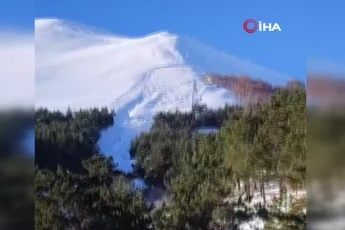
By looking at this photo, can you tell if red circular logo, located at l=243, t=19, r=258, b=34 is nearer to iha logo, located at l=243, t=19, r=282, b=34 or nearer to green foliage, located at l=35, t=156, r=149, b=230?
iha logo, located at l=243, t=19, r=282, b=34

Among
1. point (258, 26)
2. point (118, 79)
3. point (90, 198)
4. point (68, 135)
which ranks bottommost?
point (90, 198)

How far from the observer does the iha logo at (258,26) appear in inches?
112

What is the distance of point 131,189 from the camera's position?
116 inches

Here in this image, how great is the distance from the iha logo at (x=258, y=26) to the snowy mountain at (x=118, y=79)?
306mm

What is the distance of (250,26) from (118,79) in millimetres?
700

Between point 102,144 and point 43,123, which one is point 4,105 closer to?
point 43,123

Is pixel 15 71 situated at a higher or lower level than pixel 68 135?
higher

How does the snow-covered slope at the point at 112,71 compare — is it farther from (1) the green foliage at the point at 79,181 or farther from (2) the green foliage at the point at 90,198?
(2) the green foliage at the point at 90,198

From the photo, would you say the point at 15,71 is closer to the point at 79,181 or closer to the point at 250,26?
the point at 79,181

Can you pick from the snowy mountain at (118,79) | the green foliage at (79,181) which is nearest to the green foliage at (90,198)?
the green foliage at (79,181)

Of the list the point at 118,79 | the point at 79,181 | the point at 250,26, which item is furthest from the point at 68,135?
the point at 250,26

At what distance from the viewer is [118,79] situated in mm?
2934

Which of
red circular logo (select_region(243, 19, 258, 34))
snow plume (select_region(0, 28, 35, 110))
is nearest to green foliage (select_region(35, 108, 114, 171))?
snow plume (select_region(0, 28, 35, 110))

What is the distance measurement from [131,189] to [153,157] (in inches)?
7.7
